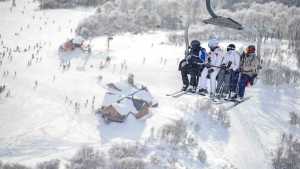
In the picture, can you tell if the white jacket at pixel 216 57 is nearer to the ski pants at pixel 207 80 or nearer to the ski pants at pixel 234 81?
the ski pants at pixel 207 80

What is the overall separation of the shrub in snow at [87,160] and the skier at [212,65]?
9448 millimetres

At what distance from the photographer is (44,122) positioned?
26391 millimetres

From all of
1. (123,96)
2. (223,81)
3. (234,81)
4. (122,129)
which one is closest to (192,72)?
(223,81)

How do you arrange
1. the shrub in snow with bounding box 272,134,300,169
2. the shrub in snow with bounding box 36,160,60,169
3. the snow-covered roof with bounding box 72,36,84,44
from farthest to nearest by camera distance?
the snow-covered roof with bounding box 72,36,84,44 → the shrub in snow with bounding box 272,134,300,169 → the shrub in snow with bounding box 36,160,60,169

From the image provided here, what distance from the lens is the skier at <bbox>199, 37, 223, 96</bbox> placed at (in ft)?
50.0

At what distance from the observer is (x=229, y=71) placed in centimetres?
1569

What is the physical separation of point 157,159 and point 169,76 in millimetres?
7336

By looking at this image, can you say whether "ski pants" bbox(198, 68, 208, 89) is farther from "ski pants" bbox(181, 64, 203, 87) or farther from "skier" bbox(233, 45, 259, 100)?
"skier" bbox(233, 45, 259, 100)

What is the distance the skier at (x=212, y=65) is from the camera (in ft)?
50.0

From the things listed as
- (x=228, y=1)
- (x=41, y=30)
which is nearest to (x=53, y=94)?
(x=41, y=30)

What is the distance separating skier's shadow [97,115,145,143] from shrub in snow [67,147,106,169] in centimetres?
194

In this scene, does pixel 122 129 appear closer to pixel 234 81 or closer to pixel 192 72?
pixel 234 81

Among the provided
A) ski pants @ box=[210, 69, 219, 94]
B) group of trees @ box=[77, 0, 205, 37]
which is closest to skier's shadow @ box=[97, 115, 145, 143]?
group of trees @ box=[77, 0, 205, 37]

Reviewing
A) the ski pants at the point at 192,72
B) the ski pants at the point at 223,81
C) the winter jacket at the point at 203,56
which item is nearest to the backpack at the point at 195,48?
the winter jacket at the point at 203,56
